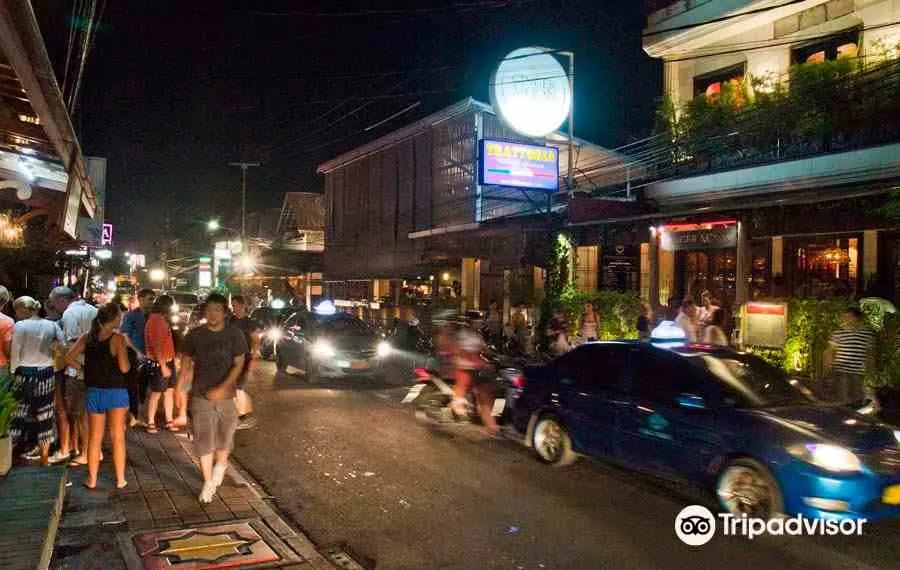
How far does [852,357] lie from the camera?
30.8 feet

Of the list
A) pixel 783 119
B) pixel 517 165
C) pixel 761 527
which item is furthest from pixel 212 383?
pixel 517 165

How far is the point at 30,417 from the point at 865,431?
25.4 ft

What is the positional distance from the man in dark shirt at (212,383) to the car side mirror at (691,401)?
3.99 meters

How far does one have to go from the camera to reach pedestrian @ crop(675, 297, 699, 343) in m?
13.2

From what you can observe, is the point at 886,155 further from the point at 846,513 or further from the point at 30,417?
the point at 30,417

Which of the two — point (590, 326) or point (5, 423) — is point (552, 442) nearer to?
point (5, 423)

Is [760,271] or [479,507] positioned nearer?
[479,507]

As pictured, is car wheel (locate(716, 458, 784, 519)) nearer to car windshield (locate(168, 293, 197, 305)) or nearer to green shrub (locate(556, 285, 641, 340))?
green shrub (locate(556, 285, 641, 340))

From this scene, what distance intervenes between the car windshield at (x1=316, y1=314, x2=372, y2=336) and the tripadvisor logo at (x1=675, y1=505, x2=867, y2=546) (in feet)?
34.9

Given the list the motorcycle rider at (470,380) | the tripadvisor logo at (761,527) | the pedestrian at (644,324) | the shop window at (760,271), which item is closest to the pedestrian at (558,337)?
the pedestrian at (644,324)

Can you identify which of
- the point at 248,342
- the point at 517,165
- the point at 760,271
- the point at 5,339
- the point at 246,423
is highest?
the point at 517,165

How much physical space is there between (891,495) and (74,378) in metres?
7.55

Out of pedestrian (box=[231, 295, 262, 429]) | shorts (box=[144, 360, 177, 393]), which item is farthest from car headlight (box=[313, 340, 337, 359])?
shorts (box=[144, 360, 177, 393])

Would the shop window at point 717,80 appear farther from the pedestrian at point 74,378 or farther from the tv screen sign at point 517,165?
the pedestrian at point 74,378
